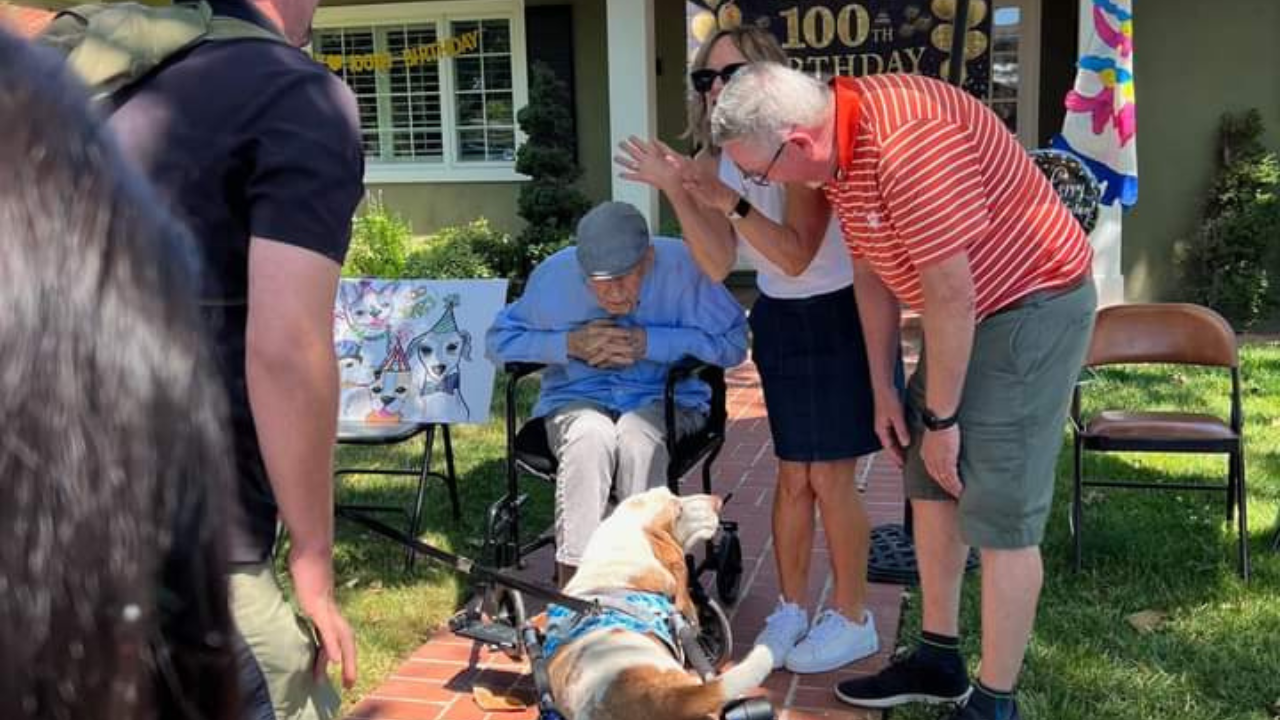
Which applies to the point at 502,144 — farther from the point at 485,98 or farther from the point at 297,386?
the point at 297,386

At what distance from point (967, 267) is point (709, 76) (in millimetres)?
1034

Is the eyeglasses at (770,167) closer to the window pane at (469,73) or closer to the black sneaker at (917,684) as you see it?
the black sneaker at (917,684)

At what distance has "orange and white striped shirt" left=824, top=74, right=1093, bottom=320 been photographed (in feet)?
7.98

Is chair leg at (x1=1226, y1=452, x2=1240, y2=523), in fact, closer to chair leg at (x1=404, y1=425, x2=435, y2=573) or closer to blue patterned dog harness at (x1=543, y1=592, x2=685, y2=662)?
blue patterned dog harness at (x1=543, y1=592, x2=685, y2=662)

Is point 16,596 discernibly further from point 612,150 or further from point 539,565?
point 612,150

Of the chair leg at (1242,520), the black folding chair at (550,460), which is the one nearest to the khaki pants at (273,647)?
the black folding chair at (550,460)

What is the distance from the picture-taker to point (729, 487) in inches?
204

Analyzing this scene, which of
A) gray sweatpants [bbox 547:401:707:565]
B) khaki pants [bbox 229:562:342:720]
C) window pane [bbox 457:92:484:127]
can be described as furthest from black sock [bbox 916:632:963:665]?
window pane [bbox 457:92:484:127]

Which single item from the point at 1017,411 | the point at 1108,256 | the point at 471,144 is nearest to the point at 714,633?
the point at 1017,411

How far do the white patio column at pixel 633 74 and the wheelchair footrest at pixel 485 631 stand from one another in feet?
18.9

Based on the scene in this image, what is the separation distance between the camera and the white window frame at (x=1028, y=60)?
30.7 feet

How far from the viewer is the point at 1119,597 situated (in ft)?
12.4

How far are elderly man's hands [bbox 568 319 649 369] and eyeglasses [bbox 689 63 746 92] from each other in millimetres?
820

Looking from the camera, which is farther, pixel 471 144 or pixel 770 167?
pixel 471 144
